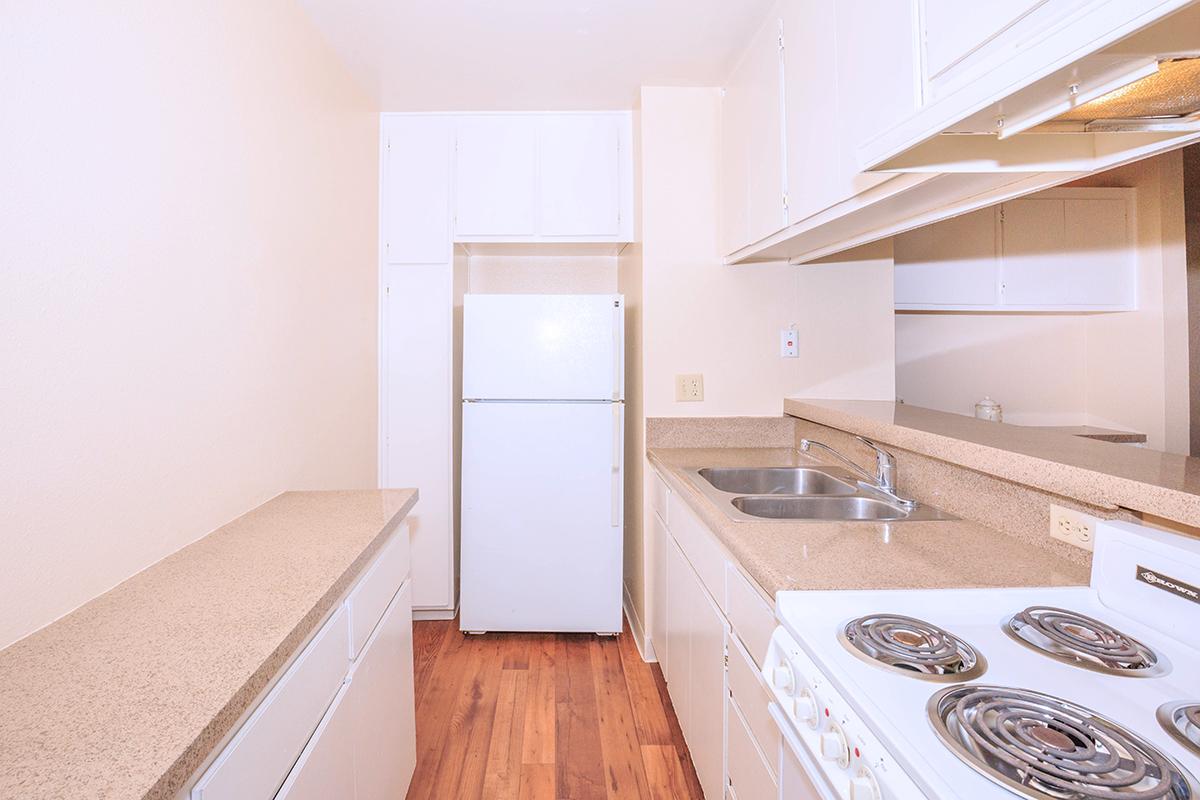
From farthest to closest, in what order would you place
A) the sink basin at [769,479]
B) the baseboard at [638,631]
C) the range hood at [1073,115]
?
1. the baseboard at [638,631]
2. the sink basin at [769,479]
3. the range hood at [1073,115]

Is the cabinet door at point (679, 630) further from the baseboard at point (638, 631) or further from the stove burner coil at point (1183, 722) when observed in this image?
the stove burner coil at point (1183, 722)

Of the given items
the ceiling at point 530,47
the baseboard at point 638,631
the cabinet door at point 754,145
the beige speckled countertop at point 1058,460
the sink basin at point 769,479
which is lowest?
the baseboard at point 638,631

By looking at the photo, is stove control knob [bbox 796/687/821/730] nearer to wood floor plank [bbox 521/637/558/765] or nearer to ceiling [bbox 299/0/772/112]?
wood floor plank [bbox 521/637/558/765]

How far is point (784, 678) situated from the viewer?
846mm

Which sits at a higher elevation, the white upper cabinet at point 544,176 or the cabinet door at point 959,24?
the white upper cabinet at point 544,176

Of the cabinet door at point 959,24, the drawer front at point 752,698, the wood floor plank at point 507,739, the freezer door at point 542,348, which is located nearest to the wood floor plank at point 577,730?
the wood floor plank at point 507,739

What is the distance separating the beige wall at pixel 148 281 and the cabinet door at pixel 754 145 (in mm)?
1541

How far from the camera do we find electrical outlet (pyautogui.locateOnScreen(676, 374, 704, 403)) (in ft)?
8.00

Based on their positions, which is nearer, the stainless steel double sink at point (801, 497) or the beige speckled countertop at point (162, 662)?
the beige speckled countertop at point (162, 662)

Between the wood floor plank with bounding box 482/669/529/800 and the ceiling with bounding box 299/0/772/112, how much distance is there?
97.7 inches

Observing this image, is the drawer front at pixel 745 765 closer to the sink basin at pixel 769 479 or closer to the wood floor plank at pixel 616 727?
the wood floor plank at pixel 616 727

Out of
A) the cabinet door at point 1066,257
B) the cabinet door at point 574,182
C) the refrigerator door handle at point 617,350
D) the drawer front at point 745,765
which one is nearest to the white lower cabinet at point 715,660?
the drawer front at point 745,765

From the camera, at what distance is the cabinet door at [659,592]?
84.4 inches

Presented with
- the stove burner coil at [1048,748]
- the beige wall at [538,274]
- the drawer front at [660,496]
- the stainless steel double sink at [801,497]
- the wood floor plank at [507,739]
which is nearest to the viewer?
the stove burner coil at [1048,748]
